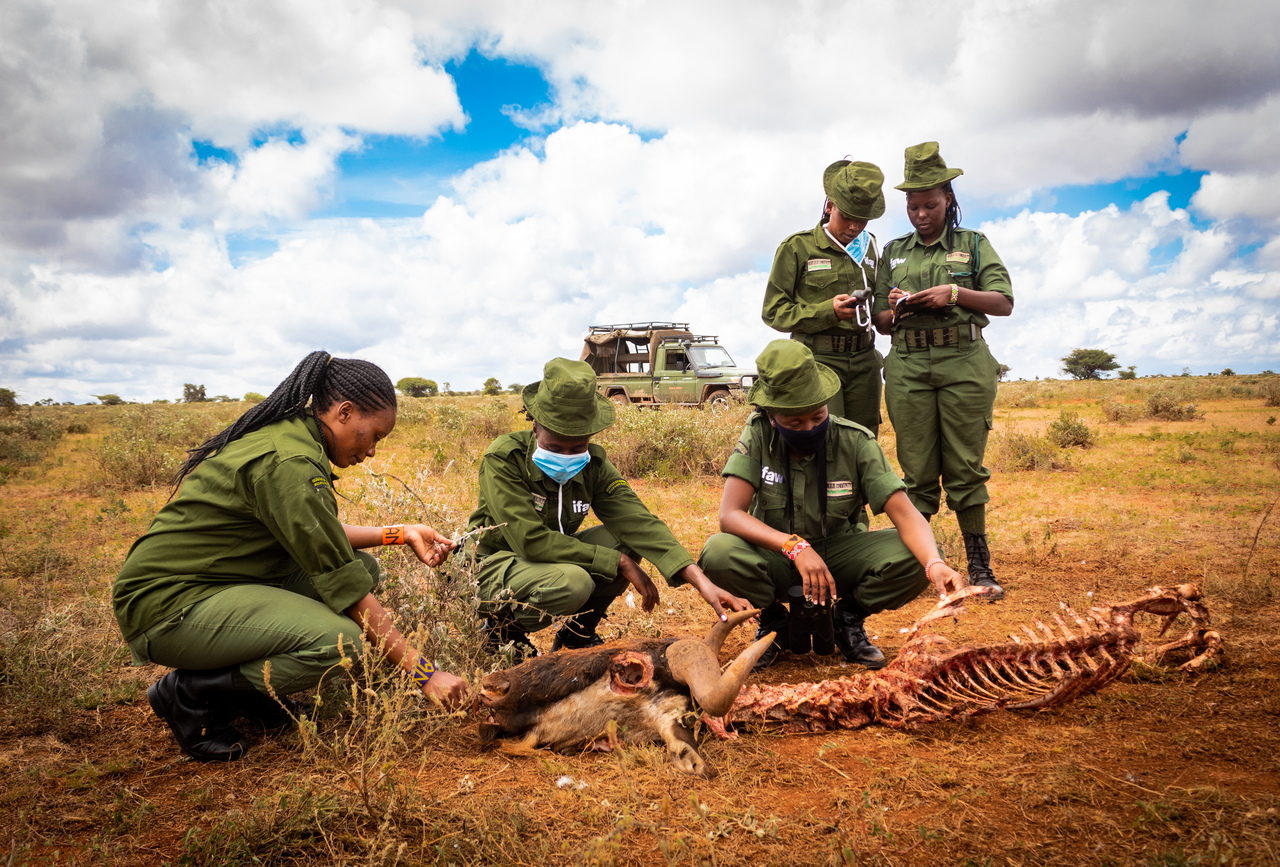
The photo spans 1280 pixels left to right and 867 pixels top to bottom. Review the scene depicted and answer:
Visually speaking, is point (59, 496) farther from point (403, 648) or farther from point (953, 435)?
point (953, 435)

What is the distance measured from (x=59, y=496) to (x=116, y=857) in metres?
9.44

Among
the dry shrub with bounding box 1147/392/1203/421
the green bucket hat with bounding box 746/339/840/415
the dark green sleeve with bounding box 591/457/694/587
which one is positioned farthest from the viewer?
the dry shrub with bounding box 1147/392/1203/421

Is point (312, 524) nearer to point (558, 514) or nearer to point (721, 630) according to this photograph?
point (558, 514)

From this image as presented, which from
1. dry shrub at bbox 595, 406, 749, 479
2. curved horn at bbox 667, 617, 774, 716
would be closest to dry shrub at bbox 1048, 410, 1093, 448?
dry shrub at bbox 595, 406, 749, 479

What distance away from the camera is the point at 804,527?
3.54 meters

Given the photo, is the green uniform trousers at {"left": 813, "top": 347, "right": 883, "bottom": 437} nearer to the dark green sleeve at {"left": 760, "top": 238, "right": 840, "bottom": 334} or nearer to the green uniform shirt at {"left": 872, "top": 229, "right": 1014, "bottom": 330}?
the dark green sleeve at {"left": 760, "top": 238, "right": 840, "bottom": 334}

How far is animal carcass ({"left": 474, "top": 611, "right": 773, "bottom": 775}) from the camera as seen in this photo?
2.52 metres

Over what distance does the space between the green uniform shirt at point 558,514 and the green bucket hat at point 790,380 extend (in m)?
0.82

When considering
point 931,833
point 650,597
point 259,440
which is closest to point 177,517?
point 259,440

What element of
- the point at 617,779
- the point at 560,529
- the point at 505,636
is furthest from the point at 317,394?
the point at 617,779

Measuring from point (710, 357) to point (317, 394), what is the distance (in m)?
13.9

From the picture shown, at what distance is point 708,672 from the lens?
2.56m

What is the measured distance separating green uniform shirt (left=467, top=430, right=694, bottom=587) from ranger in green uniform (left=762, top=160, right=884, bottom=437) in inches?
59.2

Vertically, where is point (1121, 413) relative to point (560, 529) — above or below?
above
